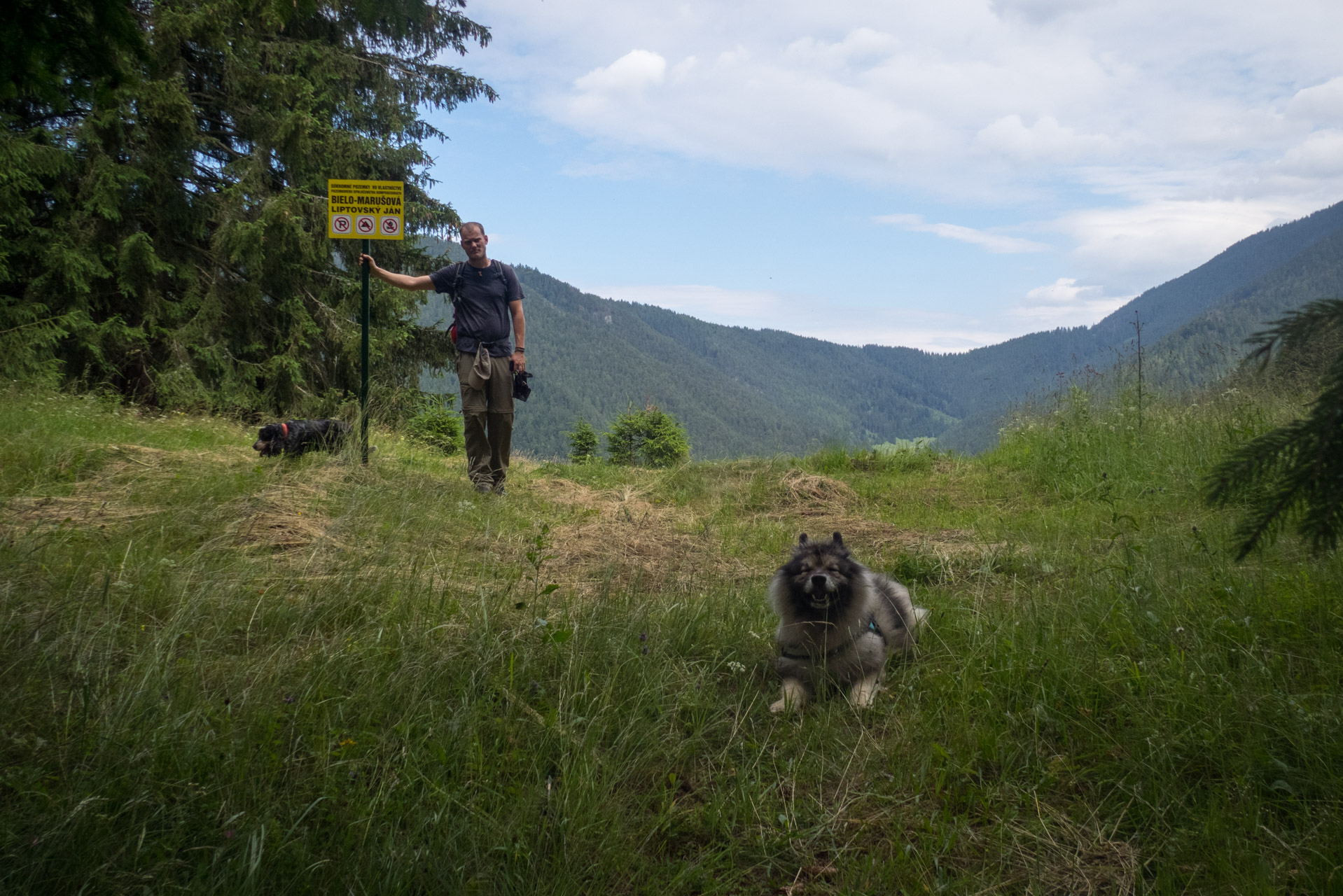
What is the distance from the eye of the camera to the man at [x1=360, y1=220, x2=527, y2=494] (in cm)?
788

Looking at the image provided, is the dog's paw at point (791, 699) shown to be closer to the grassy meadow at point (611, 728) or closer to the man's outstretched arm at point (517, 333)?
the grassy meadow at point (611, 728)

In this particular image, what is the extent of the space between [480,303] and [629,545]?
333 cm

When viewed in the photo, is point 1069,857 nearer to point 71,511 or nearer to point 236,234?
point 71,511

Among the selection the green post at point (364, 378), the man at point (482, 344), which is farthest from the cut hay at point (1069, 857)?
the green post at point (364, 378)

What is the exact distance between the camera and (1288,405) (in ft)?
23.9

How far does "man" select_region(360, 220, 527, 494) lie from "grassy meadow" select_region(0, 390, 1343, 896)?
3.26 meters

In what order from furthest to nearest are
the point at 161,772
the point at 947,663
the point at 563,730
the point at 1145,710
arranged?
the point at 947,663
the point at 1145,710
the point at 563,730
the point at 161,772

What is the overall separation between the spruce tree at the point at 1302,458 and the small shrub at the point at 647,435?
67.5 ft

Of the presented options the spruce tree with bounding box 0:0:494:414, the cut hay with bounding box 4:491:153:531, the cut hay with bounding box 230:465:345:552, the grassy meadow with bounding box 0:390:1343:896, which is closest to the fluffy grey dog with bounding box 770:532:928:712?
the grassy meadow with bounding box 0:390:1343:896

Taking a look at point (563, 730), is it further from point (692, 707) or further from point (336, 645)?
point (336, 645)

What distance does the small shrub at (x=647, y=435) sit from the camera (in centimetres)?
2259

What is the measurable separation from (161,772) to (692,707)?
171 cm

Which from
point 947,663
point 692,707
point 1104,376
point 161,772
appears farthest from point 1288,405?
point 161,772

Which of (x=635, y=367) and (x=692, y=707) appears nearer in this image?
(x=692, y=707)
